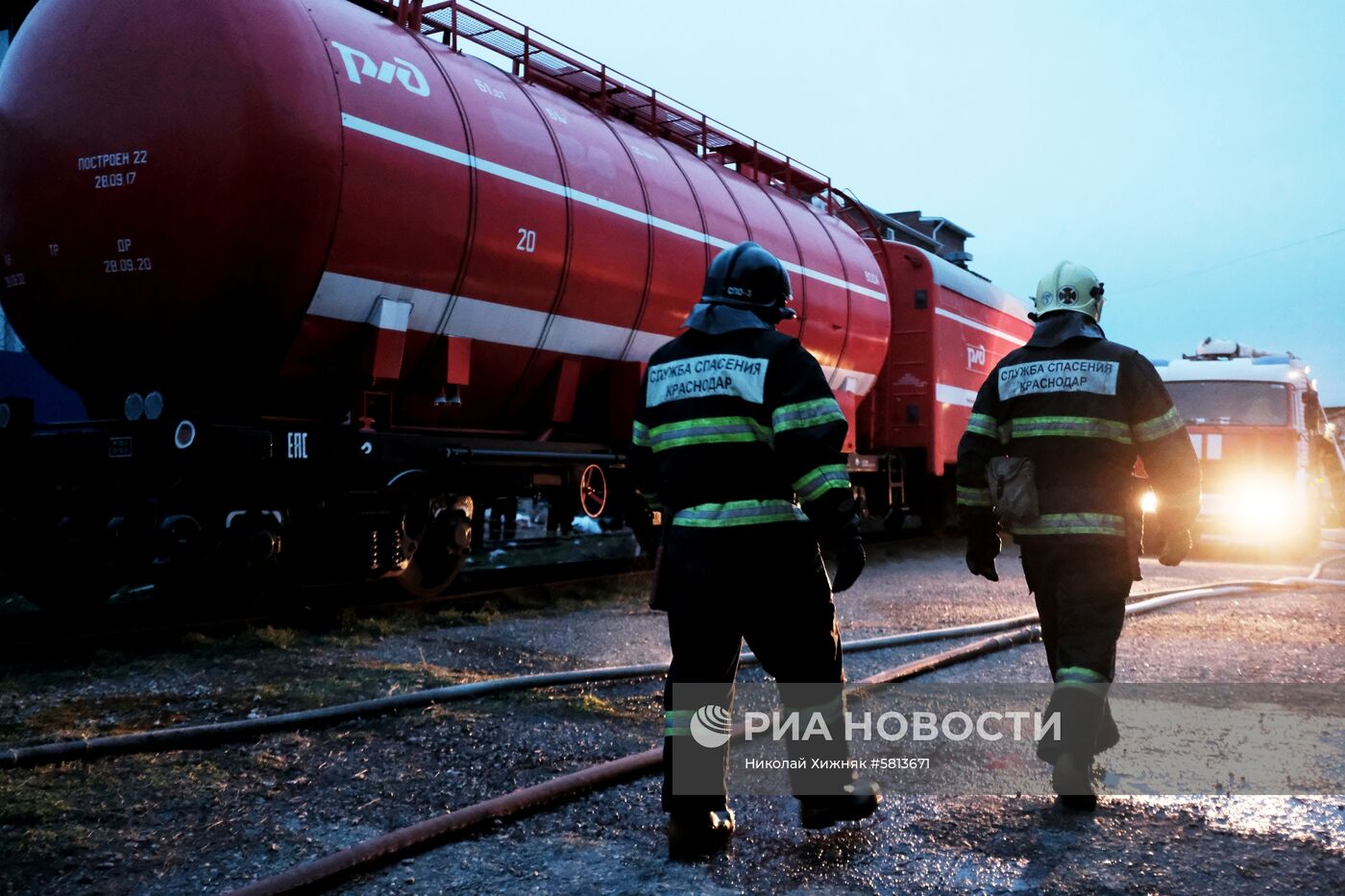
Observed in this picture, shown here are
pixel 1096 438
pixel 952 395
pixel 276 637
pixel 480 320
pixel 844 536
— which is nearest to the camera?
pixel 844 536

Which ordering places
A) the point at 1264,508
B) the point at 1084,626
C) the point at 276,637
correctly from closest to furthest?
the point at 1084,626, the point at 276,637, the point at 1264,508

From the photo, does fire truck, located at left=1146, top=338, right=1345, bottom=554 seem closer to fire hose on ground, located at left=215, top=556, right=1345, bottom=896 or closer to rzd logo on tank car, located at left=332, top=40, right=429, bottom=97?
fire hose on ground, located at left=215, top=556, right=1345, bottom=896

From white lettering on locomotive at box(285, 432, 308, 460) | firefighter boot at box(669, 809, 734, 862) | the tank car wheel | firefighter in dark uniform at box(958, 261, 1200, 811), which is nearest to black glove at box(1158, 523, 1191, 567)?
firefighter in dark uniform at box(958, 261, 1200, 811)

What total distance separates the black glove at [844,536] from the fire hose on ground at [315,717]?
235cm

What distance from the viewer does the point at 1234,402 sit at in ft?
52.0

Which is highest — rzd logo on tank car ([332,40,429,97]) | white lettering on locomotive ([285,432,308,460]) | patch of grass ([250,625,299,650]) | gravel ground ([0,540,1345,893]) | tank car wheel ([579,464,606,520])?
rzd logo on tank car ([332,40,429,97])

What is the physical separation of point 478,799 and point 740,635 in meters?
1.16

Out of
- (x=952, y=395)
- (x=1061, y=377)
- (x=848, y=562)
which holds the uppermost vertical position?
(x=952, y=395)

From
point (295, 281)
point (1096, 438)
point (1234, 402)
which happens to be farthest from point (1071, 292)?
point (1234, 402)

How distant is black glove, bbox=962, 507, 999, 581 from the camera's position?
4.05 metres

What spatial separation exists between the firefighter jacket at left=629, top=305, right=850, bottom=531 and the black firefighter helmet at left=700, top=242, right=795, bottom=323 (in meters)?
0.06

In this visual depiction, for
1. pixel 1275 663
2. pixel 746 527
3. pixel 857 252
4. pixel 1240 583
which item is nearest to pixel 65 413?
pixel 857 252

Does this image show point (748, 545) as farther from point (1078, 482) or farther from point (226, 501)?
point (226, 501)

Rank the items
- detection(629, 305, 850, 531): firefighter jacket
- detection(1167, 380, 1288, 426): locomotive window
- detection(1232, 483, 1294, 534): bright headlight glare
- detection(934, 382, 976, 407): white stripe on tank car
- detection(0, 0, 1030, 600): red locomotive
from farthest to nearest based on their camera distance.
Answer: detection(1167, 380, 1288, 426): locomotive window < detection(1232, 483, 1294, 534): bright headlight glare < detection(934, 382, 976, 407): white stripe on tank car < detection(0, 0, 1030, 600): red locomotive < detection(629, 305, 850, 531): firefighter jacket
